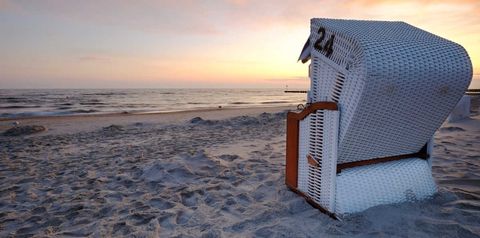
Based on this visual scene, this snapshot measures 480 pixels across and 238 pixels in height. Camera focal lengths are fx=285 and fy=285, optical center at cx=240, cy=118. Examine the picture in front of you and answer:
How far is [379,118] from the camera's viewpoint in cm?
246

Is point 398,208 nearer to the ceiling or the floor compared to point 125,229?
nearer to the ceiling

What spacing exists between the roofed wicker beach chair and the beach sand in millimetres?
234

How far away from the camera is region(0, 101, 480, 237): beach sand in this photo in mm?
2631

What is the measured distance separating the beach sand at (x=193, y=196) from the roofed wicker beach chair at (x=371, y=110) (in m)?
0.23

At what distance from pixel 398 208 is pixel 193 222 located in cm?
202

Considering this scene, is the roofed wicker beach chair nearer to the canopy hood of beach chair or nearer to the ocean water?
the canopy hood of beach chair

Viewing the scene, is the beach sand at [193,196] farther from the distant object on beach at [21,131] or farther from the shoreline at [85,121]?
the shoreline at [85,121]

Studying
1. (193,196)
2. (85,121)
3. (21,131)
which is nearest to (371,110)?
(193,196)

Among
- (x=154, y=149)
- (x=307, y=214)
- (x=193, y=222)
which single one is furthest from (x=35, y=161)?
(x=307, y=214)

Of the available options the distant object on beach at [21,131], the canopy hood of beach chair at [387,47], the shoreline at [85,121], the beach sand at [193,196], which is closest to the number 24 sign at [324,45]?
the canopy hood of beach chair at [387,47]

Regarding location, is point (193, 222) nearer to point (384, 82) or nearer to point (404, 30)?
point (384, 82)

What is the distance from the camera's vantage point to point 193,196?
3.61 m

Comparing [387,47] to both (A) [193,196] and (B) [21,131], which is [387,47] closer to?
(A) [193,196]

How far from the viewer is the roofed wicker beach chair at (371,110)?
2.24m
